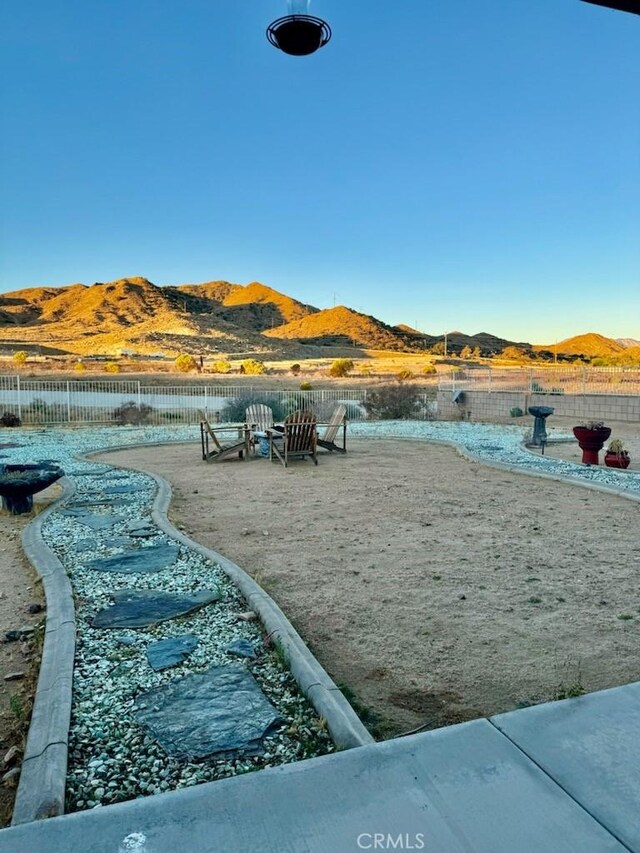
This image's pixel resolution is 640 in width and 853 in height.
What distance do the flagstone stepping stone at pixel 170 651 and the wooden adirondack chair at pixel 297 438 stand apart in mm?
6330

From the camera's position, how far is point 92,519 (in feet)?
18.6

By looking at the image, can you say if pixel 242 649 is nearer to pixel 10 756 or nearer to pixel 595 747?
pixel 10 756

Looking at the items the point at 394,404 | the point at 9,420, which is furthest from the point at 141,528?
the point at 394,404

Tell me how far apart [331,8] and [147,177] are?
29515 millimetres

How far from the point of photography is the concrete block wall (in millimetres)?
17562

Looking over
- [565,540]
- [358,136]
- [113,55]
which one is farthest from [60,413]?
[565,540]

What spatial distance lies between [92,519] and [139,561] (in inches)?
65.8

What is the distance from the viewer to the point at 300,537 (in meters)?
5.20

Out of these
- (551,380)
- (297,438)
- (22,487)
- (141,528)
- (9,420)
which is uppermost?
(551,380)

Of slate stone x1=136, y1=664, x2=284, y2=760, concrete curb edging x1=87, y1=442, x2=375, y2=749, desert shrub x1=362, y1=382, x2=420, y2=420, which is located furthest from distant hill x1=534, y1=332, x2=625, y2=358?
slate stone x1=136, y1=664, x2=284, y2=760

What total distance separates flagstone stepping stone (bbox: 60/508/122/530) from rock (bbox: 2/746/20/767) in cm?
332

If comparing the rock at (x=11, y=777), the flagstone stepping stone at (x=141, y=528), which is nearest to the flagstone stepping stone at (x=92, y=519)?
the flagstone stepping stone at (x=141, y=528)

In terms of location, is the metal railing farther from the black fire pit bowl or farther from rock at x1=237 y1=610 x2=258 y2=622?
the black fire pit bowl

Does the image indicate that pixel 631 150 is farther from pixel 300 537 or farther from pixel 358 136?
pixel 300 537
